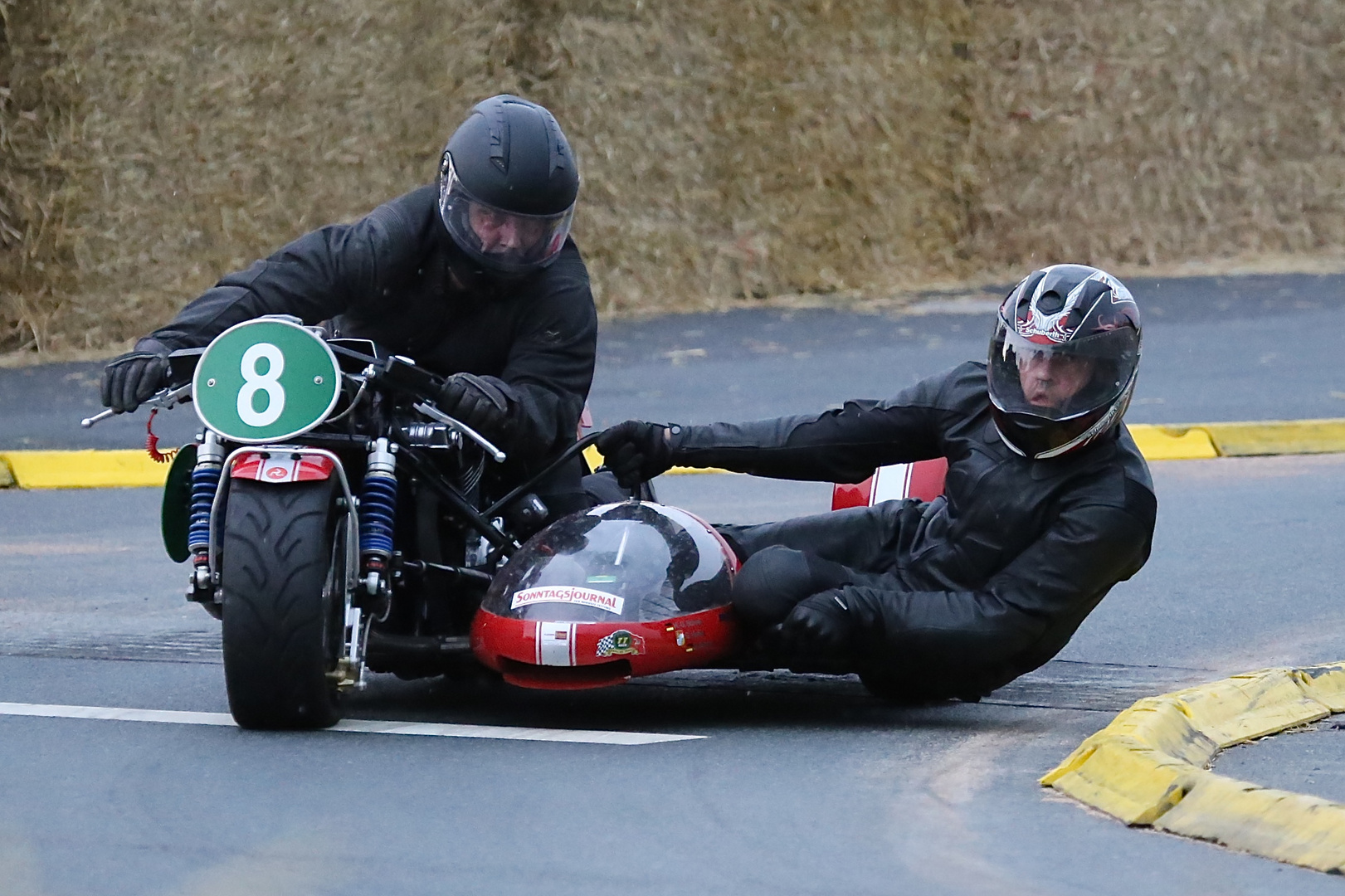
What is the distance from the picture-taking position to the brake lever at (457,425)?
5645 mm

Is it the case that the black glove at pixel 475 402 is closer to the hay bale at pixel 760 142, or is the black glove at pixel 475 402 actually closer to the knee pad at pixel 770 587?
the knee pad at pixel 770 587

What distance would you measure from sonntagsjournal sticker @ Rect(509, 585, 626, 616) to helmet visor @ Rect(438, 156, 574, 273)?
0.89m

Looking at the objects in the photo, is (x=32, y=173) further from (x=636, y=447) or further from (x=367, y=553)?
(x=367, y=553)

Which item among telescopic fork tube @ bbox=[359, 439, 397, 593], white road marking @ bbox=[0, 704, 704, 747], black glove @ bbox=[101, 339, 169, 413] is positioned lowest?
white road marking @ bbox=[0, 704, 704, 747]

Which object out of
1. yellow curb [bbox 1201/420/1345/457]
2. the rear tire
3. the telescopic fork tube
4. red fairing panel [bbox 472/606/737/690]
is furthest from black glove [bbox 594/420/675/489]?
yellow curb [bbox 1201/420/1345/457]

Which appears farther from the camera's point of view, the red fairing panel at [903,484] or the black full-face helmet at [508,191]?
the red fairing panel at [903,484]

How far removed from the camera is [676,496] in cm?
1007

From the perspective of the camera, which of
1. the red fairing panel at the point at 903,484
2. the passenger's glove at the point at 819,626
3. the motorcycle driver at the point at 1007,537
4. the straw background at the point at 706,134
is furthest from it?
the straw background at the point at 706,134

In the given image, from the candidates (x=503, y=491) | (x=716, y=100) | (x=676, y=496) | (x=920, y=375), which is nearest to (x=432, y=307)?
(x=503, y=491)

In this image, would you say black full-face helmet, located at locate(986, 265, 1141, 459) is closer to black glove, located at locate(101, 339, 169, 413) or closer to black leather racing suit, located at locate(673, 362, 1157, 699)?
black leather racing suit, located at locate(673, 362, 1157, 699)

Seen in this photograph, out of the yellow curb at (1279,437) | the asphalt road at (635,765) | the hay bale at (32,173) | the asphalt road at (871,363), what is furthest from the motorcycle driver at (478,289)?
the hay bale at (32,173)

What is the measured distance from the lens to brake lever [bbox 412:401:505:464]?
5645 mm

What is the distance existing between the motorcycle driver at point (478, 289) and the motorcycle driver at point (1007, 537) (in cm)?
26

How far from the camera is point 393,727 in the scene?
5.69m
